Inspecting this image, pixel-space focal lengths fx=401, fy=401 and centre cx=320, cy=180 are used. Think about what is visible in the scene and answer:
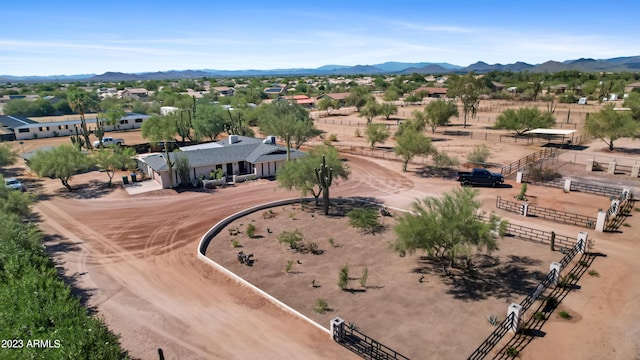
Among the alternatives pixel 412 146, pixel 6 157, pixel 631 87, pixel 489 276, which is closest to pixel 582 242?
pixel 489 276

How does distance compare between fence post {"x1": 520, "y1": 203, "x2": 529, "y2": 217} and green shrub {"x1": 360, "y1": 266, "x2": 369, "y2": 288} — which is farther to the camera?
fence post {"x1": 520, "y1": 203, "x2": 529, "y2": 217}

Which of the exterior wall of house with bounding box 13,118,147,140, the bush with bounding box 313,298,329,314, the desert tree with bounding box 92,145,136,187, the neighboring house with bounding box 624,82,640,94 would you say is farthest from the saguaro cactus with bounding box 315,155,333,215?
the neighboring house with bounding box 624,82,640,94

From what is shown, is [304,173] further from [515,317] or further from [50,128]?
[50,128]

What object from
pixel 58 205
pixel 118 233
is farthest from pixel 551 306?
pixel 58 205

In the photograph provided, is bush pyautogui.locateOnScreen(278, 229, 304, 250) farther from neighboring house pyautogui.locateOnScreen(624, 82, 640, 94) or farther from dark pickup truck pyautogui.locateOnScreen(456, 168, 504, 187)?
neighboring house pyautogui.locateOnScreen(624, 82, 640, 94)

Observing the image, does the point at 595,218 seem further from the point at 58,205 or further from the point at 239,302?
the point at 58,205

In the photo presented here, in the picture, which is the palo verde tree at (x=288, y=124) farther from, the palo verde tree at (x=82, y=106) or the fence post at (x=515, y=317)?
the fence post at (x=515, y=317)

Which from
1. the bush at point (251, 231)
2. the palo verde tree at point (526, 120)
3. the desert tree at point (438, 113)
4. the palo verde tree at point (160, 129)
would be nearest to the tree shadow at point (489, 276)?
the bush at point (251, 231)
